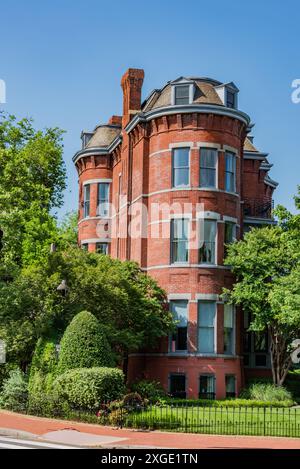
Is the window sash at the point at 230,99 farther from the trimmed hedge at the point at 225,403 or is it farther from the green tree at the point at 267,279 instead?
the trimmed hedge at the point at 225,403

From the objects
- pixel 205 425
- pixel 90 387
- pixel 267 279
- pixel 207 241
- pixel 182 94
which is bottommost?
pixel 205 425

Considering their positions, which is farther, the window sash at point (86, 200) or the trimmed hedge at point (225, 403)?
the window sash at point (86, 200)

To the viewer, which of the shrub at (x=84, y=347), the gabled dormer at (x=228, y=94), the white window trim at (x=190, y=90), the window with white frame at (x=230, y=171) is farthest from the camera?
the gabled dormer at (x=228, y=94)

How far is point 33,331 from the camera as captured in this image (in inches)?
1156

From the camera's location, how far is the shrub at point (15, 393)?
26.5 metres

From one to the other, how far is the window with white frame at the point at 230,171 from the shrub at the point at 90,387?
1482 centimetres

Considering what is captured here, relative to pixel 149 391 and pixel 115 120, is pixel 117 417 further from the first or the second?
pixel 115 120

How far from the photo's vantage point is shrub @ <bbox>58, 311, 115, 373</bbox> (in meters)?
26.4

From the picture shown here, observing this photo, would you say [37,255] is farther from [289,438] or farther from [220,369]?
[289,438]

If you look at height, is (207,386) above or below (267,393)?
above

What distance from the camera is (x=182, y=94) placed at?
37062 mm

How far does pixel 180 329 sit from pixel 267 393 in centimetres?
489

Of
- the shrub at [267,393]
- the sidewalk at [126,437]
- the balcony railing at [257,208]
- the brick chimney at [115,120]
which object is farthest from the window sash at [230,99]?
the sidewalk at [126,437]

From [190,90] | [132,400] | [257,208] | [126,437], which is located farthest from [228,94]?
[126,437]
